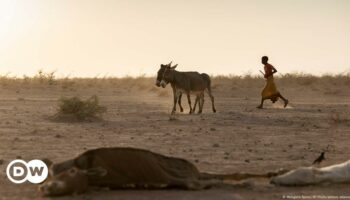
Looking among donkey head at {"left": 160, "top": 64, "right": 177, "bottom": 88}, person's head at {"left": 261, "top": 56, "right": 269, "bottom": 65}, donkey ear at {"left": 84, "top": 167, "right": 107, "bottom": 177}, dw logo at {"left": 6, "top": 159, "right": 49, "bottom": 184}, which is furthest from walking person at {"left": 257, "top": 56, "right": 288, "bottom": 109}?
donkey ear at {"left": 84, "top": 167, "right": 107, "bottom": 177}

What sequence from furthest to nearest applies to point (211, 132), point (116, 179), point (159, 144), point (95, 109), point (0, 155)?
point (95, 109), point (211, 132), point (159, 144), point (0, 155), point (116, 179)

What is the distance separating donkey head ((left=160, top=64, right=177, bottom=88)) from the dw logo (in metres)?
11.7

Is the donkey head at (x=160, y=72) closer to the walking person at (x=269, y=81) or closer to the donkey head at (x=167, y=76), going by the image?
the donkey head at (x=167, y=76)

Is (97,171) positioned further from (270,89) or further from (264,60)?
(270,89)

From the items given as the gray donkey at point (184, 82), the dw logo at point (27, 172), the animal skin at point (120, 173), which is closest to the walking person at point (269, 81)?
the gray donkey at point (184, 82)

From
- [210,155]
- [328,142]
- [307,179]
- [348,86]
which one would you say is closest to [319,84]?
[348,86]

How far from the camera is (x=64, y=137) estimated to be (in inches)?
561

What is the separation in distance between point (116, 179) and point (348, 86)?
35824 millimetres

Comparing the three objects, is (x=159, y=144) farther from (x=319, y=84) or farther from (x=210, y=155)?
(x=319, y=84)

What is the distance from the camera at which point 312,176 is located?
28.1 feet

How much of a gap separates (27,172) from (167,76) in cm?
1268

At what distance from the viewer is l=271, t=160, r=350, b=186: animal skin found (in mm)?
8531

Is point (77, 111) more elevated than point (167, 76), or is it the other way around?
point (167, 76)

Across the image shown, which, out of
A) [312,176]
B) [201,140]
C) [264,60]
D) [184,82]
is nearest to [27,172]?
[312,176]
